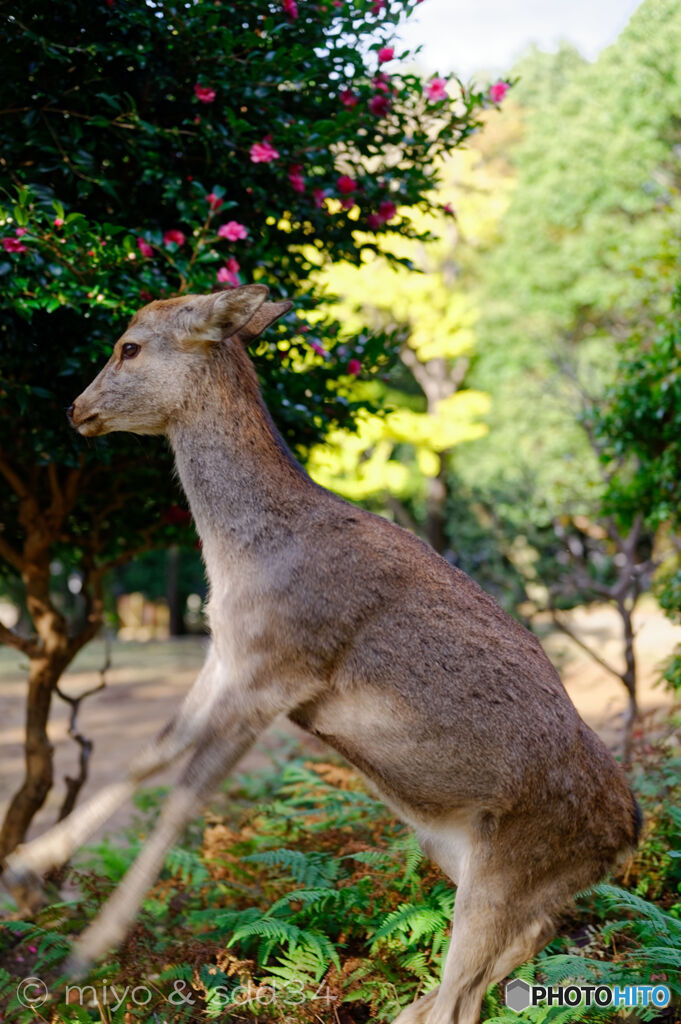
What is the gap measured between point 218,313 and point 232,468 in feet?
2.14

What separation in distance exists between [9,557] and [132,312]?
2.49 m

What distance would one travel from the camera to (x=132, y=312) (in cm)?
446

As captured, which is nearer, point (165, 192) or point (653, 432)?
point (165, 192)

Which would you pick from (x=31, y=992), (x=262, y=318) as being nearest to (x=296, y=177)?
(x=262, y=318)

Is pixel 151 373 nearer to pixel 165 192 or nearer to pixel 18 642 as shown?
pixel 165 192

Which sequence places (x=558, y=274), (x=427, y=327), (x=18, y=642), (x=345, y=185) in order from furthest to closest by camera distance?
(x=558, y=274), (x=427, y=327), (x=18, y=642), (x=345, y=185)

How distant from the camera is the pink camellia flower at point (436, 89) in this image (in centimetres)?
532

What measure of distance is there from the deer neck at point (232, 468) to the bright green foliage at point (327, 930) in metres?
1.92

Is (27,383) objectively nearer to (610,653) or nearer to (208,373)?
(208,373)

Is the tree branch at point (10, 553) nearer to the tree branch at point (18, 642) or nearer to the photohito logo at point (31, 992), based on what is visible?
the tree branch at point (18, 642)

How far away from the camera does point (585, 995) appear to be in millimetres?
3973

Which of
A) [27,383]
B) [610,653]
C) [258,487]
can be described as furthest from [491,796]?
Answer: [610,653]

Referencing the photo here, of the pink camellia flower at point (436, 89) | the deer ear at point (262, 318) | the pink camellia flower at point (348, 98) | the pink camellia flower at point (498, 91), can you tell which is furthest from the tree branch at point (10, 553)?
the pink camellia flower at point (498, 91)

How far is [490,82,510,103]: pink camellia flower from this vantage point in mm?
5398
